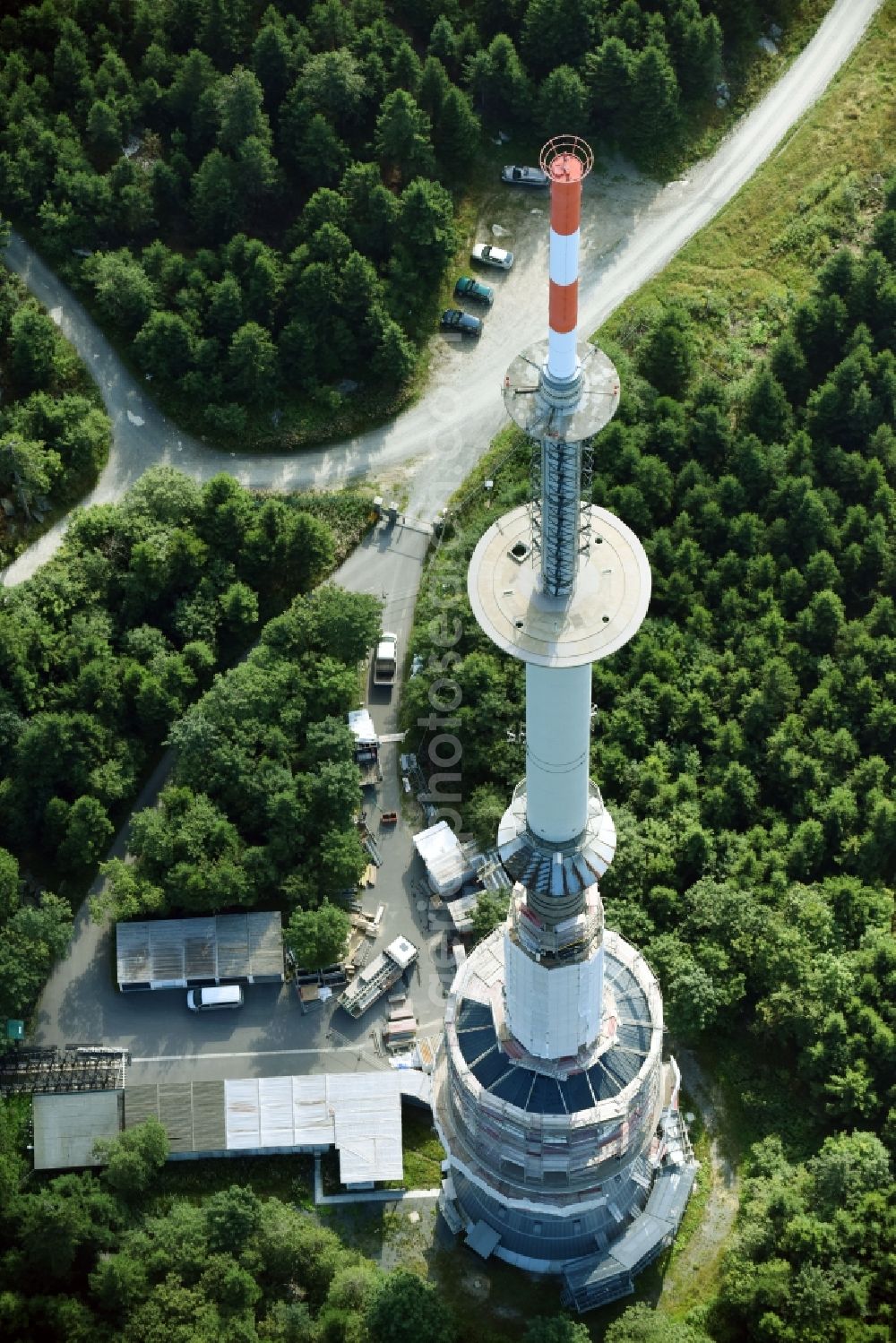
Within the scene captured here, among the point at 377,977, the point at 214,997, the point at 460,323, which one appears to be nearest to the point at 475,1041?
the point at 377,977

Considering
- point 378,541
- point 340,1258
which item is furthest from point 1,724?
point 340,1258

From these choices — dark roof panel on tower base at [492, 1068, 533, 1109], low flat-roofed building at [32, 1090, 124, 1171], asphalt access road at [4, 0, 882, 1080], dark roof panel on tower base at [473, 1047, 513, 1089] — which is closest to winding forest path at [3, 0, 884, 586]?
asphalt access road at [4, 0, 882, 1080]

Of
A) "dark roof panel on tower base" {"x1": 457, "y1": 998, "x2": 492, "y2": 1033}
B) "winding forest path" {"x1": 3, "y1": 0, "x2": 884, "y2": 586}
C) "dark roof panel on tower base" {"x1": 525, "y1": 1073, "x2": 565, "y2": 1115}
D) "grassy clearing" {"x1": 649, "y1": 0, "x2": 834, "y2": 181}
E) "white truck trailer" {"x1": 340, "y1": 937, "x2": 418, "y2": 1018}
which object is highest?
"grassy clearing" {"x1": 649, "y1": 0, "x2": 834, "y2": 181}

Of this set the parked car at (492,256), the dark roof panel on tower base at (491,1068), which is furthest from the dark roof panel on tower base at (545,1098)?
the parked car at (492,256)

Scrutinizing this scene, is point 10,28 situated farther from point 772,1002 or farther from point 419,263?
point 772,1002

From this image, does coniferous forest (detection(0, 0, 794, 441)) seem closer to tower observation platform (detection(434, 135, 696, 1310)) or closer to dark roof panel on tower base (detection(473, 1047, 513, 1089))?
tower observation platform (detection(434, 135, 696, 1310))

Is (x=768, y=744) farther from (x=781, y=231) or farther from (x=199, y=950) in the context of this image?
(x=781, y=231)
